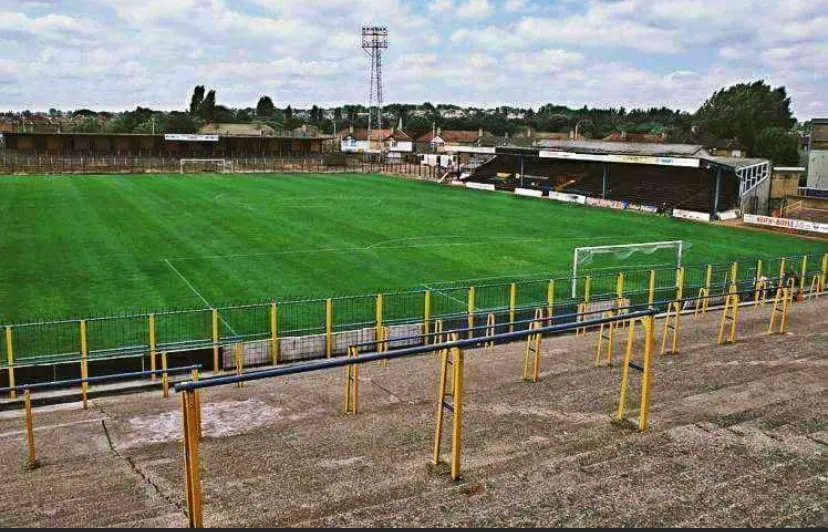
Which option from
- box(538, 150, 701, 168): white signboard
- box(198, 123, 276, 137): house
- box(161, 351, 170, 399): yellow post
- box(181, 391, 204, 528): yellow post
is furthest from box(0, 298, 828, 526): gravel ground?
box(198, 123, 276, 137): house

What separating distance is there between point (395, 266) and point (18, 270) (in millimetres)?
13723

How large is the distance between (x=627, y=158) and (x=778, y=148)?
143 ft

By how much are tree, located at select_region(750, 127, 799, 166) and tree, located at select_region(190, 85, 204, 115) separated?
129968mm

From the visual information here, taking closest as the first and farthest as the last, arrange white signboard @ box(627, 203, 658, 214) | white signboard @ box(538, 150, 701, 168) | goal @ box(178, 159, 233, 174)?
1. white signboard @ box(538, 150, 701, 168)
2. white signboard @ box(627, 203, 658, 214)
3. goal @ box(178, 159, 233, 174)

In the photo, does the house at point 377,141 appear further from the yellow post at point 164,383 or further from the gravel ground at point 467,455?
the gravel ground at point 467,455

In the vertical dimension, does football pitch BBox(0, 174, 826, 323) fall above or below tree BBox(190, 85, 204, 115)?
below

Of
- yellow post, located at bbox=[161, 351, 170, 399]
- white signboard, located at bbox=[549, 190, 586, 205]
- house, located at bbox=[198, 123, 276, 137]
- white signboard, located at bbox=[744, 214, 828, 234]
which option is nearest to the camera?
yellow post, located at bbox=[161, 351, 170, 399]

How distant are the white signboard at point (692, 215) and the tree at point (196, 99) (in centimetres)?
15079

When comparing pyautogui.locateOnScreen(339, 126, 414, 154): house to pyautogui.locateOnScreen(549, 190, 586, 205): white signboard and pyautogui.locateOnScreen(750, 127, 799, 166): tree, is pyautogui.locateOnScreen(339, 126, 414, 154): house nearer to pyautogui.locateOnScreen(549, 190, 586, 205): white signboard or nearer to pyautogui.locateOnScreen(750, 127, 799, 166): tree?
pyautogui.locateOnScreen(750, 127, 799, 166): tree

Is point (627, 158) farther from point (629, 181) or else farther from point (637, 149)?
point (637, 149)

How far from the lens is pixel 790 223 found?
1710 inches

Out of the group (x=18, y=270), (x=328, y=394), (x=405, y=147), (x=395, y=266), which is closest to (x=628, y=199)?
(x=395, y=266)

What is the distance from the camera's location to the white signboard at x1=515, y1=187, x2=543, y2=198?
60625mm

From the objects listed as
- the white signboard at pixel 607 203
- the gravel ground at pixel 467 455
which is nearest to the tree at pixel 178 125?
the white signboard at pixel 607 203
